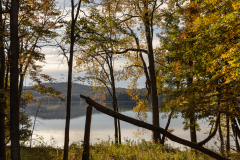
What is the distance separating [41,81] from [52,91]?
2.19 m

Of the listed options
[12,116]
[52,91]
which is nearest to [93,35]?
[52,91]

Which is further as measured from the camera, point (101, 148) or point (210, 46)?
point (101, 148)

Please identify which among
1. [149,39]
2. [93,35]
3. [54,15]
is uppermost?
[54,15]

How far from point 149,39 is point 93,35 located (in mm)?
5513

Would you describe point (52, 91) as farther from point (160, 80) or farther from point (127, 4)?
point (160, 80)

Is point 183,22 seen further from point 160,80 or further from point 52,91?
point 52,91

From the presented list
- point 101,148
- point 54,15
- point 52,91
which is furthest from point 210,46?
point 54,15

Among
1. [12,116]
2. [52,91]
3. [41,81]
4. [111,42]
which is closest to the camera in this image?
[12,116]

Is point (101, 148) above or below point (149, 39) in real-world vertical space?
below

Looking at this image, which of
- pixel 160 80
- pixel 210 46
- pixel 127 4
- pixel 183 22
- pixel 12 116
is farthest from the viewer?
pixel 160 80

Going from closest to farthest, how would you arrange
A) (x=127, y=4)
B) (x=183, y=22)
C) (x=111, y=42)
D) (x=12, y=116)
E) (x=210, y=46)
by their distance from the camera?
(x=12, y=116), (x=210, y=46), (x=111, y=42), (x=127, y=4), (x=183, y=22)

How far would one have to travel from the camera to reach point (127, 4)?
40.8ft

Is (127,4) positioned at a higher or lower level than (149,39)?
higher

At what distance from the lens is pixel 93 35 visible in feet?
26.7
